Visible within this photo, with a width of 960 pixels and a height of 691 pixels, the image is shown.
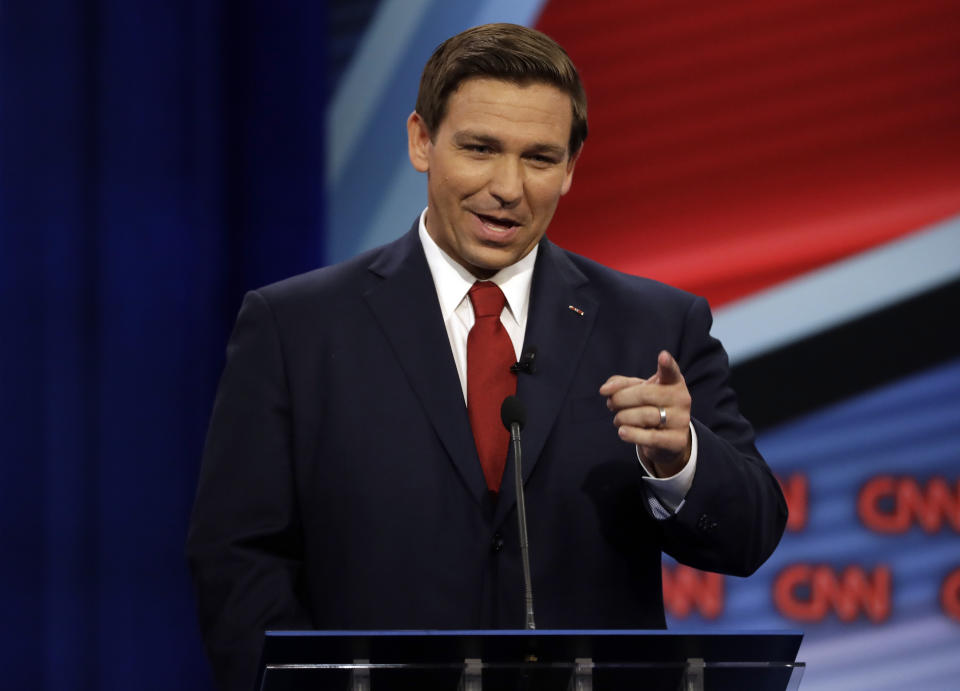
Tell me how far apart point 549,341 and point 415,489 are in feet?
0.98

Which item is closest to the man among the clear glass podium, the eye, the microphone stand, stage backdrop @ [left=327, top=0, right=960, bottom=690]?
the eye

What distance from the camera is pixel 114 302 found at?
2.98 metres

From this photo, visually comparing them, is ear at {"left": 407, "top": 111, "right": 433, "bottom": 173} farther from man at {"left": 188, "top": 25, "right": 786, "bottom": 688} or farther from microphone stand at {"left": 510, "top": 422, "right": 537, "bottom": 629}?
microphone stand at {"left": 510, "top": 422, "right": 537, "bottom": 629}

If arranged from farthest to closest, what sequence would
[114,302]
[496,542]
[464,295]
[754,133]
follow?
[754,133] < [114,302] < [464,295] < [496,542]

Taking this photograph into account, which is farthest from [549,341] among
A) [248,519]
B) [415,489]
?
A: [248,519]

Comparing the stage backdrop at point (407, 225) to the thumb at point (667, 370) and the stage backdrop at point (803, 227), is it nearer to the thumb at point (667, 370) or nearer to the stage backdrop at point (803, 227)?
the stage backdrop at point (803, 227)

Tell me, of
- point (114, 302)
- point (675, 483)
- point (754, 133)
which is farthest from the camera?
point (754, 133)

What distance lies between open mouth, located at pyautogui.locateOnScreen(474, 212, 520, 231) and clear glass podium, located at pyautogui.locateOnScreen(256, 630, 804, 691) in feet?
2.72

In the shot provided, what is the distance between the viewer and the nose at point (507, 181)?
5.96 ft

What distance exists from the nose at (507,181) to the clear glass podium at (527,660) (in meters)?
0.82

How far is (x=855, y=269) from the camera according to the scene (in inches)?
120

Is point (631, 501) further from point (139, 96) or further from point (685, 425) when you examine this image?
point (139, 96)

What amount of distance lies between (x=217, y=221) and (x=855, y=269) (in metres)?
1.61

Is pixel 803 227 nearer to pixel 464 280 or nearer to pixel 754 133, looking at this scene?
pixel 754 133
